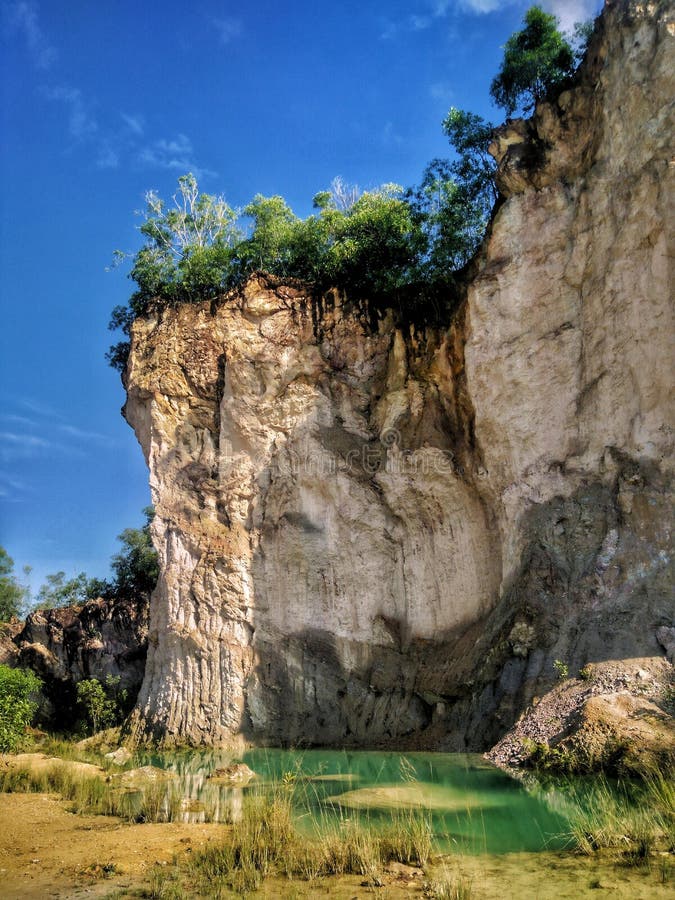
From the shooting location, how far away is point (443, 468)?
18.1m

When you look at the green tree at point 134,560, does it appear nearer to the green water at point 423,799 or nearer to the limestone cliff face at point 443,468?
the limestone cliff face at point 443,468

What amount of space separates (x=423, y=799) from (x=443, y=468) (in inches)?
418

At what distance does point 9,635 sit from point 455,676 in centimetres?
1935

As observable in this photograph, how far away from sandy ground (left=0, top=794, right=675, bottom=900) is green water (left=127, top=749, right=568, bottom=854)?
605 mm

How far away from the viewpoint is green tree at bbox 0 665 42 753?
473 inches

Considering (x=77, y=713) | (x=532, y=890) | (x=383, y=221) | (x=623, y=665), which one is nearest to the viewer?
(x=532, y=890)

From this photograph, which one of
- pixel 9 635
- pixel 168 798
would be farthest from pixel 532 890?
pixel 9 635

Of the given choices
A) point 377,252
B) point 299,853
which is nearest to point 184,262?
point 377,252

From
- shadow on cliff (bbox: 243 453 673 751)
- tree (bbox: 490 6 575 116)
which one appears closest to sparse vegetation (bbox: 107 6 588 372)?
tree (bbox: 490 6 575 116)

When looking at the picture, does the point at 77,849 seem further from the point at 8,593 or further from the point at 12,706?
the point at 8,593

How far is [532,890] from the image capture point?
5.02m

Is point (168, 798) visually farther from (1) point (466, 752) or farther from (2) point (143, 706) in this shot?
(2) point (143, 706)

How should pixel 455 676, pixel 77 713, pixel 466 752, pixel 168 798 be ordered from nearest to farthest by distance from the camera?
pixel 168 798
pixel 466 752
pixel 455 676
pixel 77 713

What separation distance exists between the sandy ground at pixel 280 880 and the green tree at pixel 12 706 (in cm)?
563
